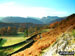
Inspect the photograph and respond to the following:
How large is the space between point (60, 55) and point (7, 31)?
10550 cm

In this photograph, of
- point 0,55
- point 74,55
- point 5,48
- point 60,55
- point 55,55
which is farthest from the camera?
point 5,48

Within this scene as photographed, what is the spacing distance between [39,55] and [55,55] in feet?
17.0

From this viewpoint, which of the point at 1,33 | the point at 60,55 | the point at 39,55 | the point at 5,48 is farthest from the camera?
the point at 1,33

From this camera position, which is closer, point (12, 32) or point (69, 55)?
point (69, 55)

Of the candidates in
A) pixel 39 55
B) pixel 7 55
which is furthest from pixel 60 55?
pixel 7 55

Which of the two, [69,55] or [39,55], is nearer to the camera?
[69,55]

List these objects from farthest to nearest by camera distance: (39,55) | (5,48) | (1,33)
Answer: (1,33) < (5,48) < (39,55)

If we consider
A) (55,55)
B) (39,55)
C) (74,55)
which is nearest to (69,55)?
(74,55)

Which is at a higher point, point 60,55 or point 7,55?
point 60,55

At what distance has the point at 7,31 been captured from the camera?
4429 inches

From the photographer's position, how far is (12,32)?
10956cm

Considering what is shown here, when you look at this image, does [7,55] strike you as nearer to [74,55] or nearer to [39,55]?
[39,55]

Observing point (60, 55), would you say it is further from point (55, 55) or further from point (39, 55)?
point (39, 55)

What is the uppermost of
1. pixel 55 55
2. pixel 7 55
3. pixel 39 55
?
pixel 55 55
